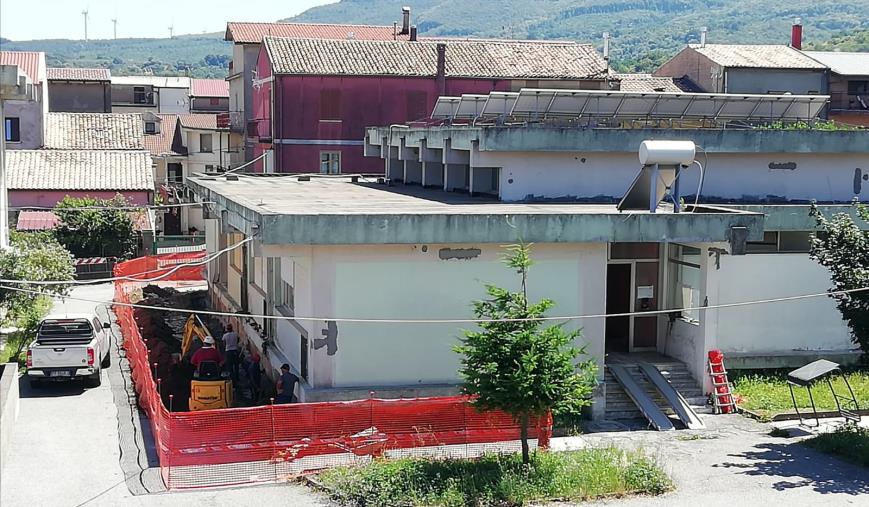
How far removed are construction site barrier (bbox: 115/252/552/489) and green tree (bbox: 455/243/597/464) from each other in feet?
2.68

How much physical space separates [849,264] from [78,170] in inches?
1588

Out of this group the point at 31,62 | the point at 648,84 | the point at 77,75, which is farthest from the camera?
the point at 77,75

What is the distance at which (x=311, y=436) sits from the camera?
19141 mm

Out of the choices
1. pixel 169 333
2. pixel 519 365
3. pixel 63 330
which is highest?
pixel 519 365

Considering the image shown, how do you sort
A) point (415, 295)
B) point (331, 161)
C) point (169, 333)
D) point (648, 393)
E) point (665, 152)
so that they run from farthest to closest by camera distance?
point (331, 161), point (169, 333), point (648, 393), point (665, 152), point (415, 295)

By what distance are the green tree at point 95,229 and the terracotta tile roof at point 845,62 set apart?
1610 inches

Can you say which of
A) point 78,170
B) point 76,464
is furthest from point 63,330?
point 78,170

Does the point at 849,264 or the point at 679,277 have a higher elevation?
the point at 849,264

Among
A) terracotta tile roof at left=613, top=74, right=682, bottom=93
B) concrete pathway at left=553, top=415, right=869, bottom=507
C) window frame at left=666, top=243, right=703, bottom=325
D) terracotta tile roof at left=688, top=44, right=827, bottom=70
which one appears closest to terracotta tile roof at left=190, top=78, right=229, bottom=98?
terracotta tile roof at left=613, top=74, right=682, bottom=93

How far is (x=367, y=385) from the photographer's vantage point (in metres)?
22.1

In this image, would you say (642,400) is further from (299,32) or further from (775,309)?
(299,32)

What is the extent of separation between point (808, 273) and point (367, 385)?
35.6 ft

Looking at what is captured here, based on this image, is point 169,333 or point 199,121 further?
point 199,121

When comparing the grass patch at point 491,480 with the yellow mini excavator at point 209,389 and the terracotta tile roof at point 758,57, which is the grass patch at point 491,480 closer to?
the yellow mini excavator at point 209,389
